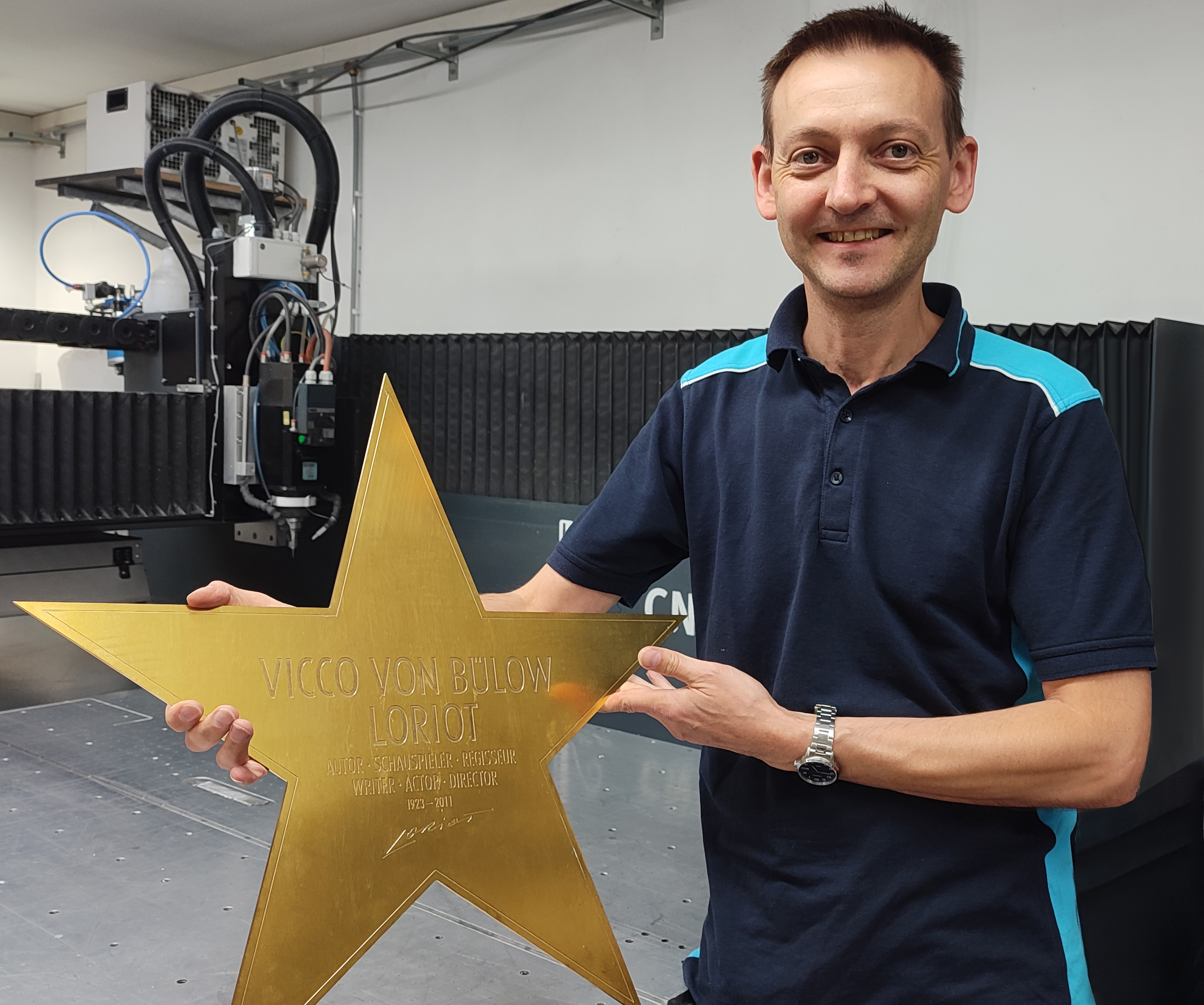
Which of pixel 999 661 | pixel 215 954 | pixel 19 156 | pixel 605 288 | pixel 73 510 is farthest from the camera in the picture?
pixel 19 156

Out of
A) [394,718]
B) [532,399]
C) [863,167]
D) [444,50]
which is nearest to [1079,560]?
[863,167]

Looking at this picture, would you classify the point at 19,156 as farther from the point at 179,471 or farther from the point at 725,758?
the point at 725,758

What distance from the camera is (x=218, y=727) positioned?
90 centimetres

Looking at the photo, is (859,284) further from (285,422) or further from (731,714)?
(285,422)

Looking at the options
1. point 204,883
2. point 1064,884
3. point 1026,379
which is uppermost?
point 1026,379

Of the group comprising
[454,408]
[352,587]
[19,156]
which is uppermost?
[19,156]

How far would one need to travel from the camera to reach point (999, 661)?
90cm

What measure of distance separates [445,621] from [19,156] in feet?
22.4

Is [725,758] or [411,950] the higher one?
[725,758]

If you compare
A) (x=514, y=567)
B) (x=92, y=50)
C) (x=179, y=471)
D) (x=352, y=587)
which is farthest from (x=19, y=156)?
(x=352, y=587)

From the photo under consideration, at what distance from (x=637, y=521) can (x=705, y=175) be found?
9.18 feet

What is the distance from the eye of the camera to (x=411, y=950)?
1831 millimetres

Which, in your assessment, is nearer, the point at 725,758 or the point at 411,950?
the point at 725,758

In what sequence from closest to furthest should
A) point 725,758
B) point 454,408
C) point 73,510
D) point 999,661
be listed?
1. point 999,661
2. point 725,758
3. point 73,510
4. point 454,408
